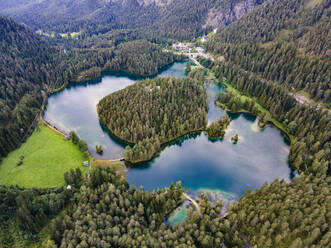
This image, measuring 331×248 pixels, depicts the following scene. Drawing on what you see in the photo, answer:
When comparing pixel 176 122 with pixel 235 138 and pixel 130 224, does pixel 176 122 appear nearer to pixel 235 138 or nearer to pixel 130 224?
pixel 235 138

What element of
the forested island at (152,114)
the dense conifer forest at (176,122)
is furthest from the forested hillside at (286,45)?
the forested island at (152,114)

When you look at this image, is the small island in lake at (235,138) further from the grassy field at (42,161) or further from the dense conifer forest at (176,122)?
the grassy field at (42,161)

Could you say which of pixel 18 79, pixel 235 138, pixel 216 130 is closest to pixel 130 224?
pixel 216 130

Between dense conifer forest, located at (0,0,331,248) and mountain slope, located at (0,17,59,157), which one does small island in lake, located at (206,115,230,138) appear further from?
mountain slope, located at (0,17,59,157)

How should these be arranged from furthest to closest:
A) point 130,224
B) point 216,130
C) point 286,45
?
point 286,45 → point 216,130 → point 130,224

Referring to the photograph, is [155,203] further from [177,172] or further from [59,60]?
[59,60]

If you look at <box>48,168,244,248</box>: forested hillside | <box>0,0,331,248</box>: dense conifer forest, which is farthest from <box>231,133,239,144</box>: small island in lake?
<box>48,168,244,248</box>: forested hillside

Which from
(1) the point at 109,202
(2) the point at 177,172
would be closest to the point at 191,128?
(2) the point at 177,172

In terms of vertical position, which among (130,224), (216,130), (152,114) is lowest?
(216,130)
